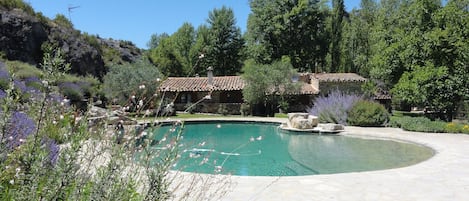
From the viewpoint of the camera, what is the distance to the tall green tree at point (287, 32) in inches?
1478

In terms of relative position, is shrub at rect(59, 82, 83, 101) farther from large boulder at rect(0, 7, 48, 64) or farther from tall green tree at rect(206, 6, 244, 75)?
tall green tree at rect(206, 6, 244, 75)

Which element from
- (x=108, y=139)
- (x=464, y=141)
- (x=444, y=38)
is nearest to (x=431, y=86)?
(x=444, y=38)

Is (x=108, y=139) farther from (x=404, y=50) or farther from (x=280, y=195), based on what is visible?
(x=404, y=50)

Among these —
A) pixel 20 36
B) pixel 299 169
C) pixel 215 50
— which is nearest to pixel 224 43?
pixel 215 50

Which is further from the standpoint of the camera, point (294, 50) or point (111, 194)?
point (294, 50)

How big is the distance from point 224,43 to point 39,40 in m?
20.1

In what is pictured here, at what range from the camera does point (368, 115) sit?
1714 centimetres

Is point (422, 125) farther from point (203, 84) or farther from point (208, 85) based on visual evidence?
point (203, 84)

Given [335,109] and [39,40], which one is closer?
[335,109]

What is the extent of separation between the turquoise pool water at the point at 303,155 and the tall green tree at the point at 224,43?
25.9 m

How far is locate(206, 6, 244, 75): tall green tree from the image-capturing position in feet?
135

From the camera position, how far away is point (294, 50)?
125 ft

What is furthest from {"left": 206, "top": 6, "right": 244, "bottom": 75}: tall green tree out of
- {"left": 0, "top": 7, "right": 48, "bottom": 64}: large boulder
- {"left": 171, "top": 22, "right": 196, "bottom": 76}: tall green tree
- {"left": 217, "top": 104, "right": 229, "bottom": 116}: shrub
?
{"left": 0, "top": 7, "right": 48, "bottom": 64}: large boulder

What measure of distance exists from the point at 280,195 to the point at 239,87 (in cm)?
2348
